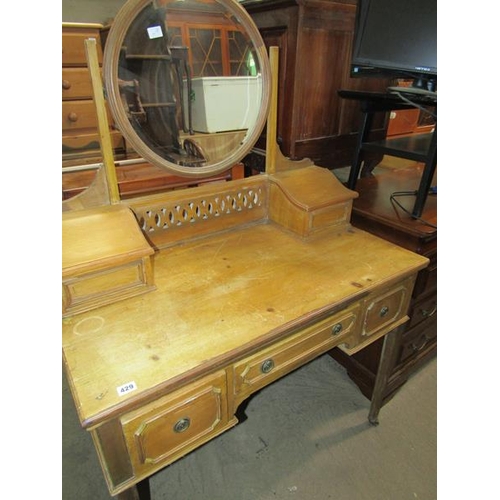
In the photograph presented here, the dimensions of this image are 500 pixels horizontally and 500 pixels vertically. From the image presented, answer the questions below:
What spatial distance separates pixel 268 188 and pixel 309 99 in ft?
1.50

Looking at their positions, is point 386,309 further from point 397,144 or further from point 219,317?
point 397,144

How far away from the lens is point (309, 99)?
4.82 ft

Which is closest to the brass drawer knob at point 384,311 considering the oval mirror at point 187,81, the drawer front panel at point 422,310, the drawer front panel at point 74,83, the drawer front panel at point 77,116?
the drawer front panel at point 422,310

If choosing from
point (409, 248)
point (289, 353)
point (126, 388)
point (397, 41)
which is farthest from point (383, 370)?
point (397, 41)

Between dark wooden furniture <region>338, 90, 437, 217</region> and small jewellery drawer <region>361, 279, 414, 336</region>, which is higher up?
dark wooden furniture <region>338, 90, 437, 217</region>

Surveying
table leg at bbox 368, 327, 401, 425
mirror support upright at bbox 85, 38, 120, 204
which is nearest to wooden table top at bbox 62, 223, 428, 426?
mirror support upright at bbox 85, 38, 120, 204

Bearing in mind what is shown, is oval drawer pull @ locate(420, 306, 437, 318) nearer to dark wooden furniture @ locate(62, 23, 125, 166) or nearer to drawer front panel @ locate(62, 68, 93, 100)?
dark wooden furniture @ locate(62, 23, 125, 166)

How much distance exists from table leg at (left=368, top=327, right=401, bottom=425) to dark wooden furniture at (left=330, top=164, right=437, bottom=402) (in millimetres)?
23

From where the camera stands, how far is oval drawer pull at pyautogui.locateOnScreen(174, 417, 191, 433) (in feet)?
2.61

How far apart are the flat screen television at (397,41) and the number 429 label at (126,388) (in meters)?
1.26

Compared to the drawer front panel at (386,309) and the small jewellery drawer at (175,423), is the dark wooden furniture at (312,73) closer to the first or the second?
the drawer front panel at (386,309)

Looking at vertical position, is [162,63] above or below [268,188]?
above
